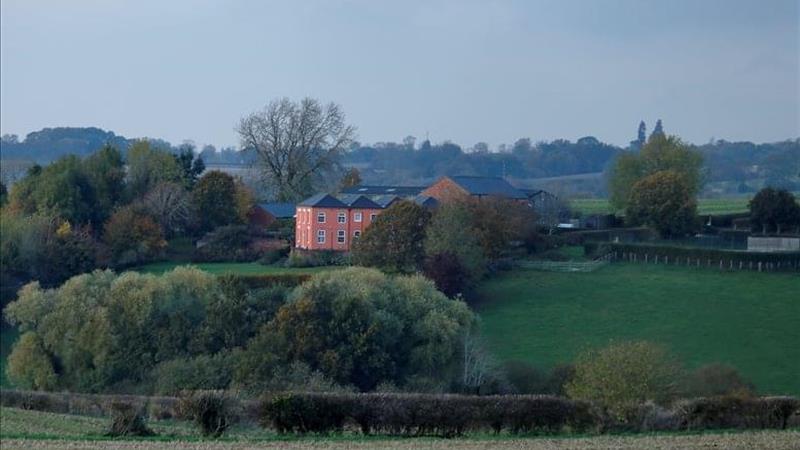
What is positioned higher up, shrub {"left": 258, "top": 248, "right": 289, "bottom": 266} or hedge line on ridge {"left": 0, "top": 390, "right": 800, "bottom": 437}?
shrub {"left": 258, "top": 248, "right": 289, "bottom": 266}

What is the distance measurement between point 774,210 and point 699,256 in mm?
2979

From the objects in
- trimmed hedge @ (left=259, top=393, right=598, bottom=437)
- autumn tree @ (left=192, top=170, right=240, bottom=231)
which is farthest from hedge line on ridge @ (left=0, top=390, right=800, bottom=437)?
autumn tree @ (left=192, top=170, right=240, bottom=231)

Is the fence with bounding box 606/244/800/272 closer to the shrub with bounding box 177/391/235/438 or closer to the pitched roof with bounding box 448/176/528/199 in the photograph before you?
the pitched roof with bounding box 448/176/528/199

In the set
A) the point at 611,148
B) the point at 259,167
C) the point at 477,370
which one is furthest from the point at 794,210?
the point at 611,148

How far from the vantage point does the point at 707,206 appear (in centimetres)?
4734

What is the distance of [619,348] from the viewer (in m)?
26.1

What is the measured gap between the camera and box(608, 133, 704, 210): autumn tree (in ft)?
173

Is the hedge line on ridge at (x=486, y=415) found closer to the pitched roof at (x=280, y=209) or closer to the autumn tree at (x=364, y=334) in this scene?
the autumn tree at (x=364, y=334)

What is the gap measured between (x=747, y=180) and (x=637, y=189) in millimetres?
9271

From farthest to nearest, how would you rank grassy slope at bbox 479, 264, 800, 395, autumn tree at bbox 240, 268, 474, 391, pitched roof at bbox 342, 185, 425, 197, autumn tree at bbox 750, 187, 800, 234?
pitched roof at bbox 342, 185, 425, 197 < autumn tree at bbox 750, 187, 800, 234 < autumn tree at bbox 240, 268, 474, 391 < grassy slope at bbox 479, 264, 800, 395

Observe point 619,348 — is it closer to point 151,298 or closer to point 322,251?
point 151,298

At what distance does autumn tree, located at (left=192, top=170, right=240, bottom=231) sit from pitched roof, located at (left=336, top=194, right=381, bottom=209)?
5106 mm

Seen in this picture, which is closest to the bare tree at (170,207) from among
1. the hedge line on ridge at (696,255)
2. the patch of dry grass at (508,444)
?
the hedge line on ridge at (696,255)

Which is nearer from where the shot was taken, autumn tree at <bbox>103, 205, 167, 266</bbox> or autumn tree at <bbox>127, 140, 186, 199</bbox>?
autumn tree at <bbox>103, 205, 167, 266</bbox>
